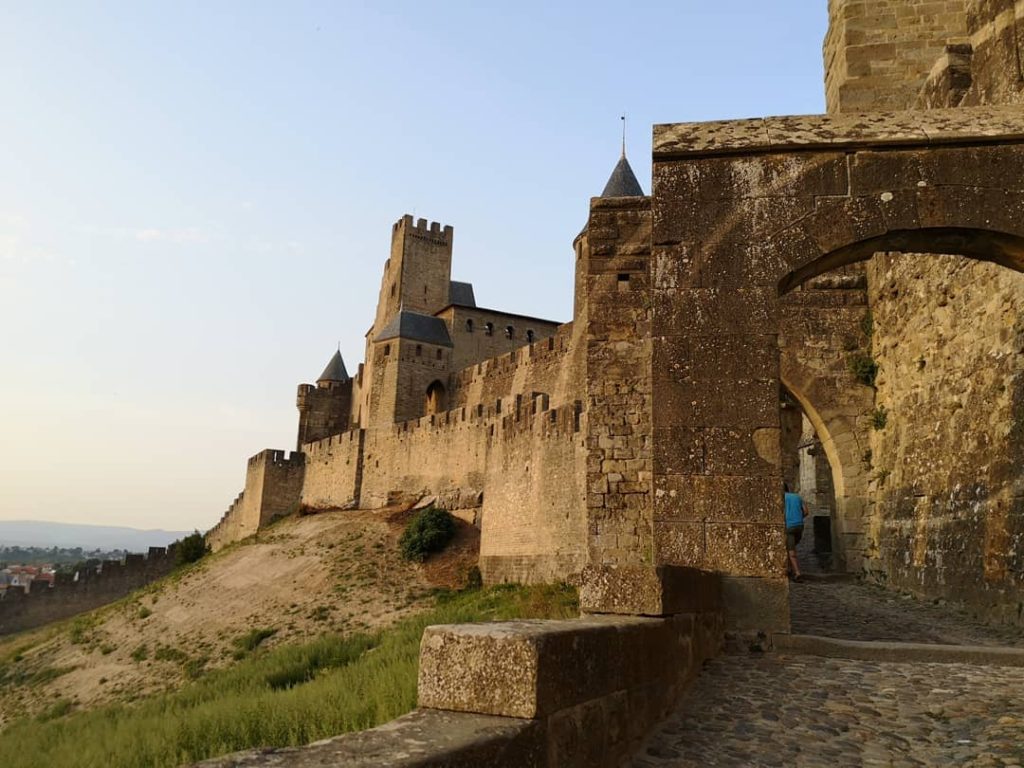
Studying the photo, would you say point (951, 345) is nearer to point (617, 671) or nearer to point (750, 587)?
point (750, 587)

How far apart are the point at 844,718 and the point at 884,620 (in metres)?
4.08

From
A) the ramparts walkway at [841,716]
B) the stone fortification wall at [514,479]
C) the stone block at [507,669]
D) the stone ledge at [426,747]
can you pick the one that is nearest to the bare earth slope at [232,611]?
the stone fortification wall at [514,479]

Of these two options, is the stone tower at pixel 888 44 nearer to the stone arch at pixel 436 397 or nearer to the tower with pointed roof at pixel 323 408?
the stone arch at pixel 436 397

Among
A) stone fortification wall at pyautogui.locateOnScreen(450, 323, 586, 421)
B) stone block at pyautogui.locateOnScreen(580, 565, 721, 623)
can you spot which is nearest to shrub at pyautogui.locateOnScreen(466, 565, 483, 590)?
stone fortification wall at pyautogui.locateOnScreen(450, 323, 586, 421)

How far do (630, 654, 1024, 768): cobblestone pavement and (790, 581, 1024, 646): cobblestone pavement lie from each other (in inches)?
71.4

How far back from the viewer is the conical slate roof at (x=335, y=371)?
50219 mm

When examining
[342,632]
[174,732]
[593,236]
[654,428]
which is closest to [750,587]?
[654,428]

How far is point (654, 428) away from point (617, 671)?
99.7 inches

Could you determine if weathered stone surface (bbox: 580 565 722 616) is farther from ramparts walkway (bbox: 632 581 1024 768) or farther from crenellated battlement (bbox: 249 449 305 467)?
crenellated battlement (bbox: 249 449 305 467)

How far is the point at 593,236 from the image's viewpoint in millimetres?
9516

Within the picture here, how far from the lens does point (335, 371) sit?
51.0 meters

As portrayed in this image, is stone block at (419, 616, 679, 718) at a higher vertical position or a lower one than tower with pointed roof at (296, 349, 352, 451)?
lower

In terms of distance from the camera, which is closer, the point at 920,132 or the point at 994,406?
the point at 920,132

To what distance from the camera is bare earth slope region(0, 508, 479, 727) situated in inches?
749
